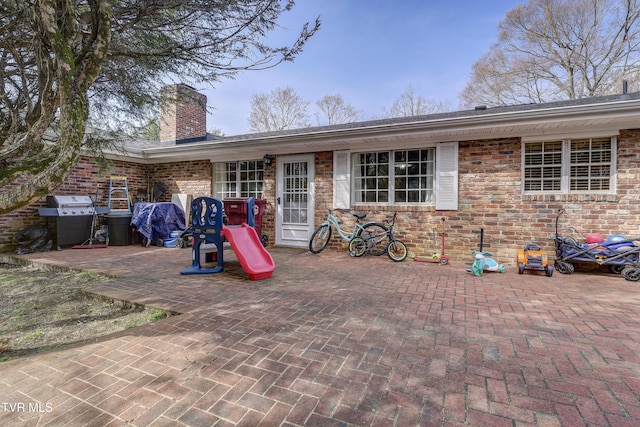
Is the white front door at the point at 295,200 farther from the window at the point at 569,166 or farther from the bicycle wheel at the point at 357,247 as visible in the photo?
the window at the point at 569,166

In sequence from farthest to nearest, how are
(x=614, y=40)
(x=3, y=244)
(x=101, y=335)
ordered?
(x=614, y=40) < (x=3, y=244) < (x=101, y=335)

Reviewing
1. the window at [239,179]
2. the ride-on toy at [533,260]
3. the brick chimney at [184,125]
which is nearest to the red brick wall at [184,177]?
the window at [239,179]

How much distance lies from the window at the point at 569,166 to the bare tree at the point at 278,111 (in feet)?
53.7

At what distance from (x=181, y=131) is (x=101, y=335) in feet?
27.4

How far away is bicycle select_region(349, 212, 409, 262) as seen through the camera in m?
5.79

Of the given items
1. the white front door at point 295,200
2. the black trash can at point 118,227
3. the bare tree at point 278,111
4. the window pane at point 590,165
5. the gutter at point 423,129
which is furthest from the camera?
the bare tree at point 278,111

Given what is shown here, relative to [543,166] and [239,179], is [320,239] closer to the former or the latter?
[239,179]

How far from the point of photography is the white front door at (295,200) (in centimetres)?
707

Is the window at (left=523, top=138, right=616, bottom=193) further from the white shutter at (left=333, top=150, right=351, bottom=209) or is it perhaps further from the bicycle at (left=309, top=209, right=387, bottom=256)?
the white shutter at (left=333, top=150, right=351, bottom=209)

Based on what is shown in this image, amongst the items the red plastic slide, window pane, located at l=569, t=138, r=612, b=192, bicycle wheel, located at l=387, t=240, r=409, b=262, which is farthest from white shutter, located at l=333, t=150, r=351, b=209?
window pane, located at l=569, t=138, r=612, b=192

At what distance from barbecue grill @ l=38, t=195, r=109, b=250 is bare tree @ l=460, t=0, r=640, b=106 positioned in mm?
18289

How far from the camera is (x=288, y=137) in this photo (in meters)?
6.46

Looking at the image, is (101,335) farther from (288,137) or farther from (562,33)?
(562,33)

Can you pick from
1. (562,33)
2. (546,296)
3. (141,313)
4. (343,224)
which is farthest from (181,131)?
(562,33)
